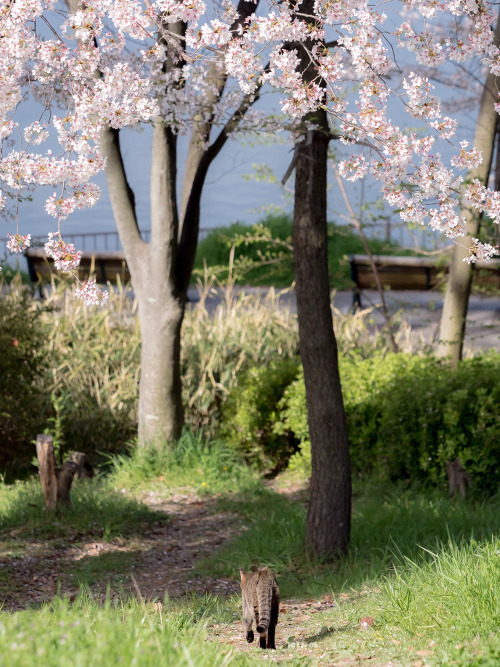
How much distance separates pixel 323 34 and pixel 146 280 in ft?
13.3

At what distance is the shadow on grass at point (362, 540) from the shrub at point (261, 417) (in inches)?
67.5

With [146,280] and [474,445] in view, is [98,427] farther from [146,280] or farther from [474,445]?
[474,445]

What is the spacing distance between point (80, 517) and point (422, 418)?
2.96 m

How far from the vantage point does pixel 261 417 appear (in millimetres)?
7863

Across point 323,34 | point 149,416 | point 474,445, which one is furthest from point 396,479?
point 323,34

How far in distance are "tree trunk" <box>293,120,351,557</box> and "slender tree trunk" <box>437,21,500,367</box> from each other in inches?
121

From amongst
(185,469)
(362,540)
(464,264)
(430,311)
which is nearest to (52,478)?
(185,469)

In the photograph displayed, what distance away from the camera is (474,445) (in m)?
6.33

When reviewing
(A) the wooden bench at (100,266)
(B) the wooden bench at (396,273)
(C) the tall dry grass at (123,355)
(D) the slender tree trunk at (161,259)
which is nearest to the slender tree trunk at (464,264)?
(C) the tall dry grass at (123,355)

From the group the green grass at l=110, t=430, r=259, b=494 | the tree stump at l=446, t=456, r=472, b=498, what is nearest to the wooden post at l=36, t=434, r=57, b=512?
the green grass at l=110, t=430, r=259, b=494

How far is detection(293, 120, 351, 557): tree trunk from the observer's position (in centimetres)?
485

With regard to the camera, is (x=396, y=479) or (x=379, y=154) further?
(x=396, y=479)

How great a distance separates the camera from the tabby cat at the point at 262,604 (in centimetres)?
334

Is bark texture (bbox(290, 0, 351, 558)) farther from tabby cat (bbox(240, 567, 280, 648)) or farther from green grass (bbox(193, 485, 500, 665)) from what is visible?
tabby cat (bbox(240, 567, 280, 648))
